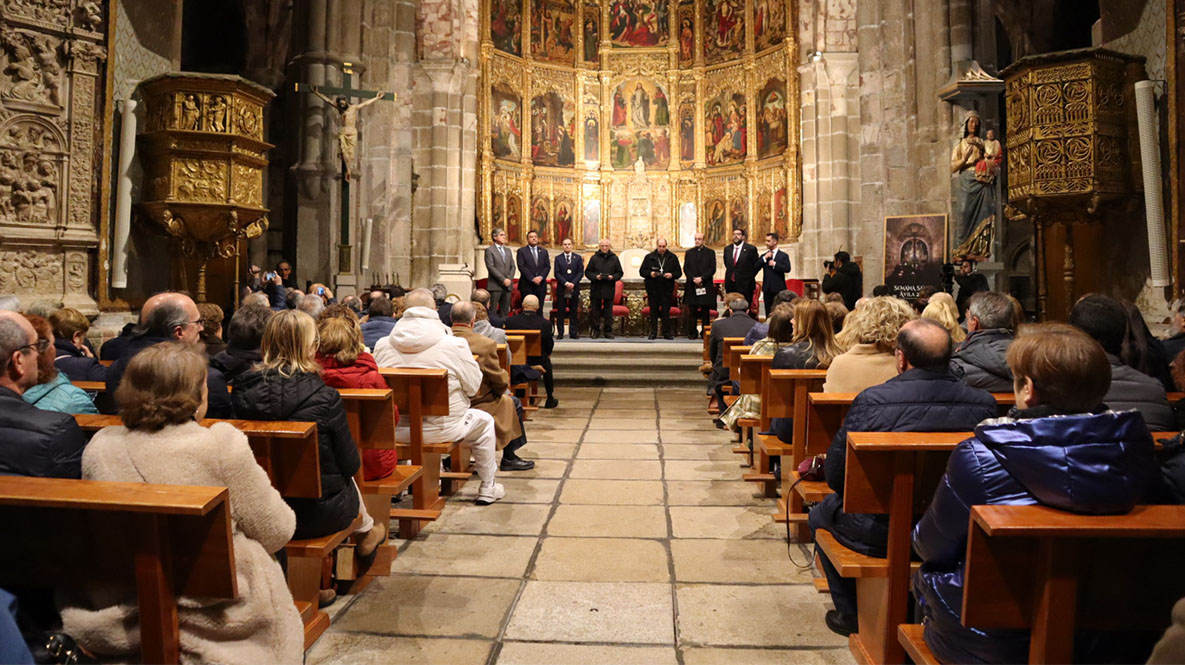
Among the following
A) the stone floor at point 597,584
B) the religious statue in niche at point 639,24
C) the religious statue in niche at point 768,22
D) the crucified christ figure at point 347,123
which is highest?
the religious statue in niche at point 639,24

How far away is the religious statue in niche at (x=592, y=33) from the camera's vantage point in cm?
1692

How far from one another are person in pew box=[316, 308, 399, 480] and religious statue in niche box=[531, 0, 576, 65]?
13.6 meters

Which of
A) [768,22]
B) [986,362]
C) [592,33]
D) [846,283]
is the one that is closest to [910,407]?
[986,362]

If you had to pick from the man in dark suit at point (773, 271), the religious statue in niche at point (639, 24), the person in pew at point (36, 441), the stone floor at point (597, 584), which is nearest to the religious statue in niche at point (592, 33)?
the religious statue in niche at point (639, 24)

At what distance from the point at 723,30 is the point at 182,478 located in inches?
637

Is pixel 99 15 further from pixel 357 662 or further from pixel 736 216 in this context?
pixel 736 216

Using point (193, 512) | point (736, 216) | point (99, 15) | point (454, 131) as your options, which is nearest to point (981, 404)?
point (193, 512)

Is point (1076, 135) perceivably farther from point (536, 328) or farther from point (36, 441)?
point (36, 441)

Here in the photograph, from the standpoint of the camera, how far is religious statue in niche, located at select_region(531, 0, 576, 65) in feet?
53.5

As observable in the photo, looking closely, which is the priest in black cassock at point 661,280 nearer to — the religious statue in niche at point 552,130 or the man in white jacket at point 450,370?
the religious statue in niche at point 552,130

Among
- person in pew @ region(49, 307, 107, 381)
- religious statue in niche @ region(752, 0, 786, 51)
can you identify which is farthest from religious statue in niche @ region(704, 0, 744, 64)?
person in pew @ region(49, 307, 107, 381)

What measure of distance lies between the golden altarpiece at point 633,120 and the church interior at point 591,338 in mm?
75

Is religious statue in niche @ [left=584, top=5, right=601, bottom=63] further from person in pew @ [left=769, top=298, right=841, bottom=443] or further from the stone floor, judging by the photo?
person in pew @ [left=769, top=298, right=841, bottom=443]

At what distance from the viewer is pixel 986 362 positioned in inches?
148
